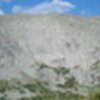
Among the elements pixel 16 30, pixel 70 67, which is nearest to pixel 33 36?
pixel 16 30

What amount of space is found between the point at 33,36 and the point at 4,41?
0.77 meters

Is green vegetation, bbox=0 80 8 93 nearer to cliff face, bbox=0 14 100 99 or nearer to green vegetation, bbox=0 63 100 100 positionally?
green vegetation, bbox=0 63 100 100

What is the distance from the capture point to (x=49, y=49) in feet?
42.0

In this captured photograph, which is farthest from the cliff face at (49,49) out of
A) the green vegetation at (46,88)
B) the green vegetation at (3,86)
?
the green vegetation at (3,86)

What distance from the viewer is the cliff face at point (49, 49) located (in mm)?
12375

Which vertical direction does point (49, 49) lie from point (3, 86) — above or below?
above

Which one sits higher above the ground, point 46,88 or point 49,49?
point 49,49

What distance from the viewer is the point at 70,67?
1259 centimetres

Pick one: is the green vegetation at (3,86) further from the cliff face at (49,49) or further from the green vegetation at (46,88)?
the cliff face at (49,49)

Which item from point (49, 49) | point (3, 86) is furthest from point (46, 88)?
point (49, 49)

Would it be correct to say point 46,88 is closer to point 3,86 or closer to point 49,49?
point 3,86

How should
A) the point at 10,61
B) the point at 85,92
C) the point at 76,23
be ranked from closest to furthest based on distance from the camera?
the point at 85,92 → the point at 10,61 → the point at 76,23

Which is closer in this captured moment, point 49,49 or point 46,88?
point 46,88

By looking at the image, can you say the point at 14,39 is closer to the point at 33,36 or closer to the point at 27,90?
the point at 33,36
